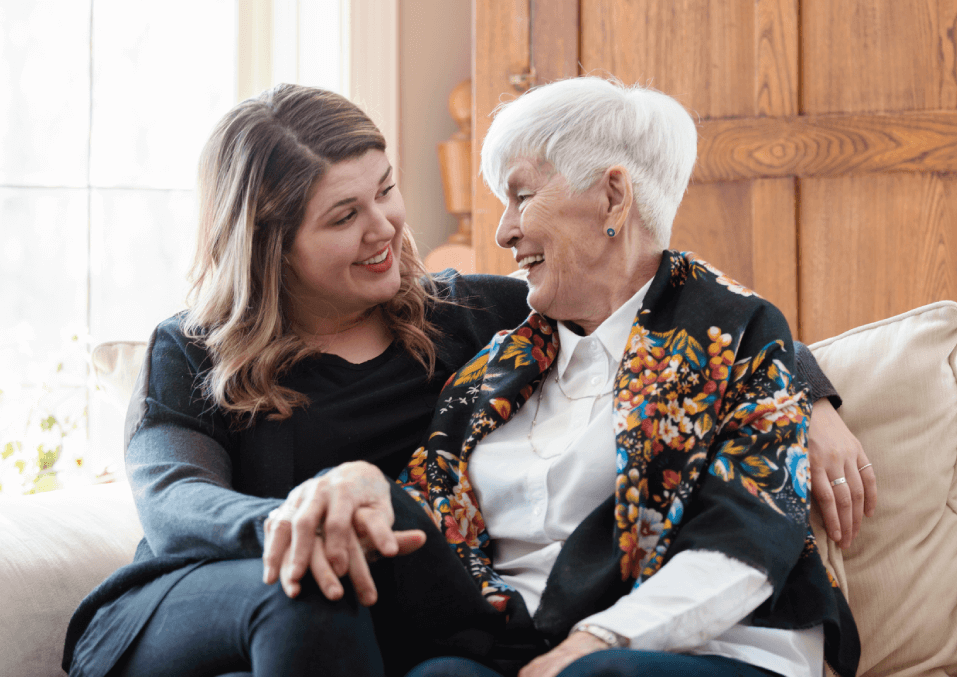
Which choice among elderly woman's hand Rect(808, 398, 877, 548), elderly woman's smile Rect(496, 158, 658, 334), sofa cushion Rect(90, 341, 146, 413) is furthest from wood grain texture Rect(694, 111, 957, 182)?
sofa cushion Rect(90, 341, 146, 413)

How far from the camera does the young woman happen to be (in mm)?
1194

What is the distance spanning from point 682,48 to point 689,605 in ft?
5.57

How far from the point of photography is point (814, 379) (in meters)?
1.27

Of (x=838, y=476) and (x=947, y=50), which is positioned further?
(x=947, y=50)

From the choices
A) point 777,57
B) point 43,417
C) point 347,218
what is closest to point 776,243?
point 777,57

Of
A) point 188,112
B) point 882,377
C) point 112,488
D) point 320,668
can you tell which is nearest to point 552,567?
point 320,668

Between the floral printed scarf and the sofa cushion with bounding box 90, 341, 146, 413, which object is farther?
the sofa cushion with bounding box 90, 341, 146, 413

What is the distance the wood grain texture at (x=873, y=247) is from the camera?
2.19 metres

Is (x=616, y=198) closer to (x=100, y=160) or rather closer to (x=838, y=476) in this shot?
(x=838, y=476)

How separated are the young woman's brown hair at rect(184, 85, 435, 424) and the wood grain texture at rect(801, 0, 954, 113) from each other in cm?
130

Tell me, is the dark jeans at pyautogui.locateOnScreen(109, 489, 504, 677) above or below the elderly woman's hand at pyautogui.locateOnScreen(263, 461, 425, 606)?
below

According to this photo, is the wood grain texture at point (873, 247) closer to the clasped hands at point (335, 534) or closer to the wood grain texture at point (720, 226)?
the wood grain texture at point (720, 226)

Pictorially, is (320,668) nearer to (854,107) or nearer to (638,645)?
(638,645)

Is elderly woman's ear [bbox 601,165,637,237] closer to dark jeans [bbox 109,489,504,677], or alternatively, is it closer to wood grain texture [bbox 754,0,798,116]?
dark jeans [bbox 109,489,504,677]
